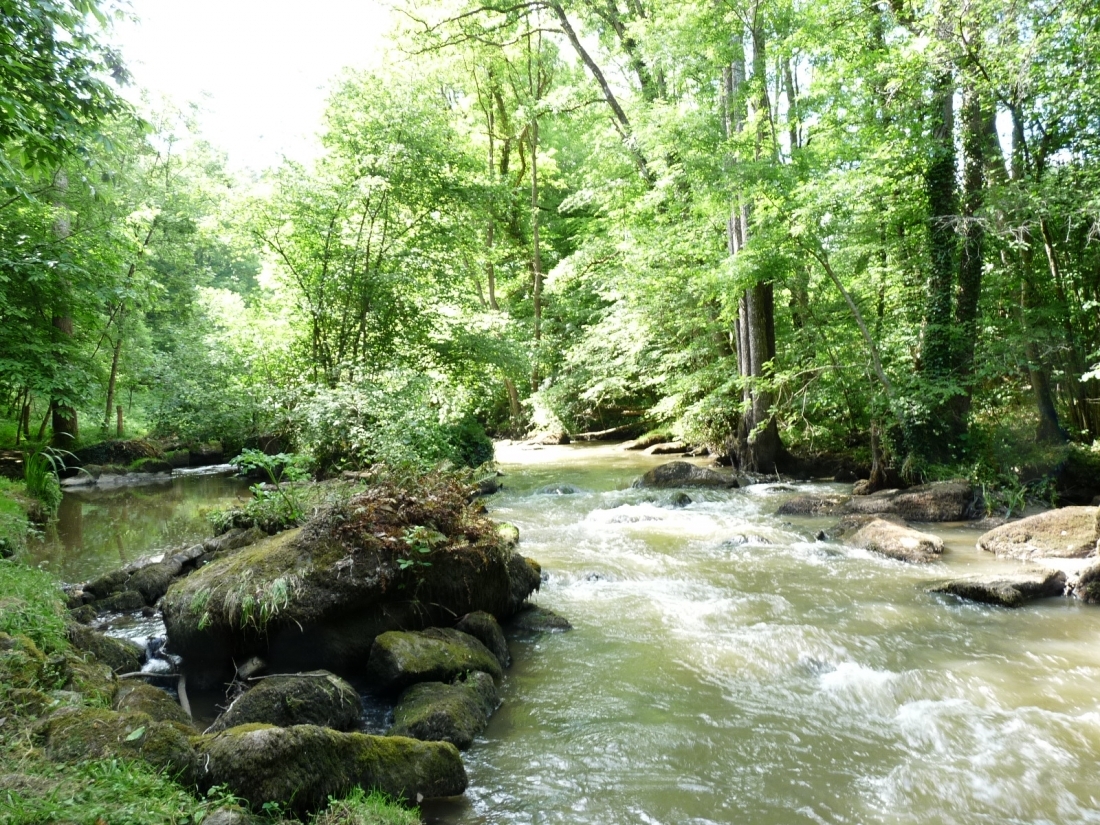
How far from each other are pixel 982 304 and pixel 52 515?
1668 centimetres

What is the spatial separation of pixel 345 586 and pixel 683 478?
31.5ft

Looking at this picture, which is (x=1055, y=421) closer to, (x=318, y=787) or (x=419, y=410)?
(x=419, y=410)

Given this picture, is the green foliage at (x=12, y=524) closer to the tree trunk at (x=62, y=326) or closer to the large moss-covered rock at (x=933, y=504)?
the tree trunk at (x=62, y=326)

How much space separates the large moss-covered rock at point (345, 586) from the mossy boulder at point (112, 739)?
72.9 inches

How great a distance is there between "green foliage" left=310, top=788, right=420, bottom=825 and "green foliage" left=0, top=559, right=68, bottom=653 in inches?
94.8

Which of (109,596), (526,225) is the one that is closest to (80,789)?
(109,596)

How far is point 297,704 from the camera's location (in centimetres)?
404

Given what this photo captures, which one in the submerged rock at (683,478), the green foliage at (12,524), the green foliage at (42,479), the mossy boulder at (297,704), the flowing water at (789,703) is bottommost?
the flowing water at (789,703)

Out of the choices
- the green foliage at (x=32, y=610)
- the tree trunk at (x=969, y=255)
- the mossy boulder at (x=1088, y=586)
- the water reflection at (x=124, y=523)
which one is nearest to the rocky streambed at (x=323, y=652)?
the green foliage at (x=32, y=610)

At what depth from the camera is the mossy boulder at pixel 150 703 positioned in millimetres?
3824

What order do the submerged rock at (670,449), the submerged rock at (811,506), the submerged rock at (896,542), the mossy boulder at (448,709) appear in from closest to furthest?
the mossy boulder at (448,709), the submerged rock at (896,542), the submerged rock at (811,506), the submerged rock at (670,449)

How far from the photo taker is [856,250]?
43.9 feet

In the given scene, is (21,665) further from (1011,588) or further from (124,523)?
(124,523)

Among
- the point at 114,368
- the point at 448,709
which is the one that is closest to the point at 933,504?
the point at 448,709
